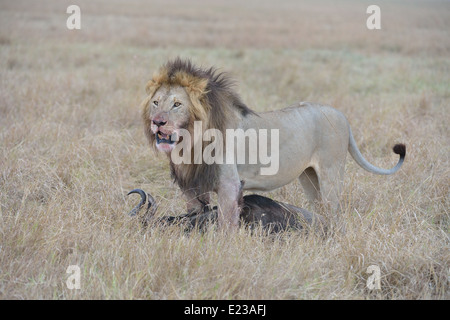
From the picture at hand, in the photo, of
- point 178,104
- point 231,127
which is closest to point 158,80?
point 178,104

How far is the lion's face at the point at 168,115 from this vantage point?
3.63 metres

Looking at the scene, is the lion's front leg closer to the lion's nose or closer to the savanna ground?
the savanna ground

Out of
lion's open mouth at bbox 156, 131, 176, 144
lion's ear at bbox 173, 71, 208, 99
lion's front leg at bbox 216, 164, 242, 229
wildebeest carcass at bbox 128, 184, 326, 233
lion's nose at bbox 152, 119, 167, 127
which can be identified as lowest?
wildebeest carcass at bbox 128, 184, 326, 233

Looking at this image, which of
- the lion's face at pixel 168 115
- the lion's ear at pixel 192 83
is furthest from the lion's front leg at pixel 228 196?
the lion's ear at pixel 192 83

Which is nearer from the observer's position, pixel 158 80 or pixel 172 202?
pixel 158 80

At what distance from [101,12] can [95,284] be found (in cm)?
2484

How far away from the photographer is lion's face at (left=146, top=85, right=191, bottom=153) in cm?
363

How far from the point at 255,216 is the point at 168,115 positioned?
3.45 feet

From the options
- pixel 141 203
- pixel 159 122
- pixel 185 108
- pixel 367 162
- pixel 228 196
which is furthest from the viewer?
pixel 367 162

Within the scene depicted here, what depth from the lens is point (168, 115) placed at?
12.0 feet

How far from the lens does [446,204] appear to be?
4691mm

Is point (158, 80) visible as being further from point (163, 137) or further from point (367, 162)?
point (367, 162)

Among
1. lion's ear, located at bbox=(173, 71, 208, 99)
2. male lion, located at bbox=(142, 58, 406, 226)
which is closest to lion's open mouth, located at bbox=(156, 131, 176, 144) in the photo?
male lion, located at bbox=(142, 58, 406, 226)

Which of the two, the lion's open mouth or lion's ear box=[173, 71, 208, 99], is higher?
lion's ear box=[173, 71, 208, 99]
